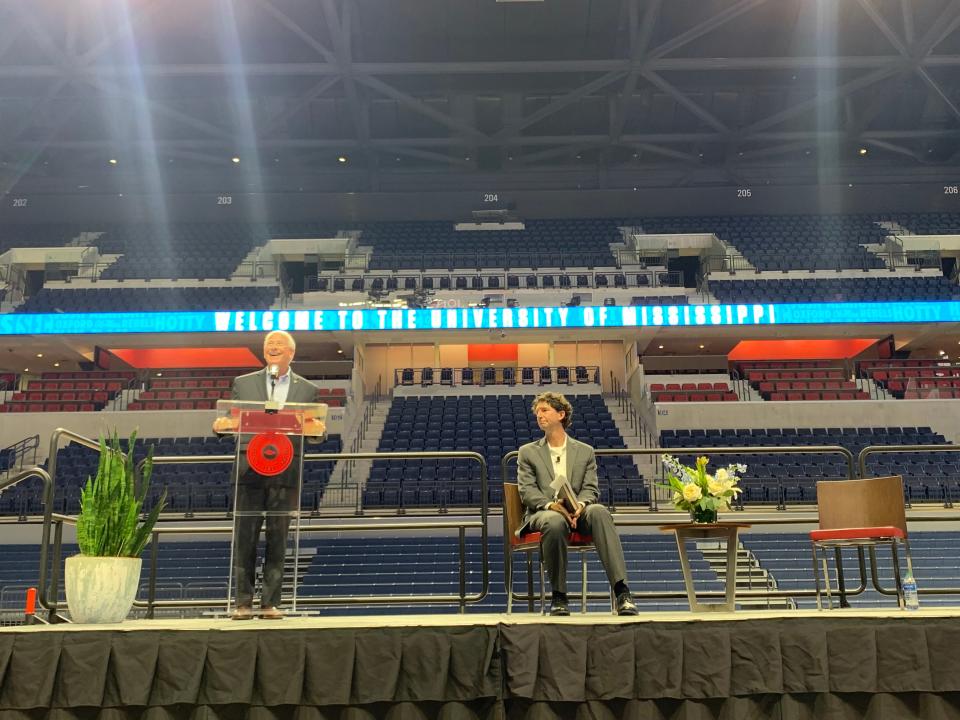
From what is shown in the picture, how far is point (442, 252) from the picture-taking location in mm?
26312

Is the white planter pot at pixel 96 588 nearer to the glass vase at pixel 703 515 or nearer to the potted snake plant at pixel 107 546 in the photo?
the potted snake plant at pixel 107 546

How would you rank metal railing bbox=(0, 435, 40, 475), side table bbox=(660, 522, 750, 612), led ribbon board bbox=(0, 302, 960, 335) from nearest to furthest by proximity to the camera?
side table bbox=(660, 522, 750, 612) → metal railing bbox=(0, 435, 40, 475) → led ribbon board bbox=(0, 302, 960, 335)

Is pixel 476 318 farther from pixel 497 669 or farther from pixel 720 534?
pixel 497 669

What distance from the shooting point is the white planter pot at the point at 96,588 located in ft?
13.6

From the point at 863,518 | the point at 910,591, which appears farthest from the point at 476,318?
the point at 910,591

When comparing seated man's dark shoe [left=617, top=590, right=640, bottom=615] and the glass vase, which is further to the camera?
the glass vase

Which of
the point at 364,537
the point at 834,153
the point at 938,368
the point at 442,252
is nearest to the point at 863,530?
the point at 364,537

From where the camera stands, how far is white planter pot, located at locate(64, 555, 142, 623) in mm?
4145

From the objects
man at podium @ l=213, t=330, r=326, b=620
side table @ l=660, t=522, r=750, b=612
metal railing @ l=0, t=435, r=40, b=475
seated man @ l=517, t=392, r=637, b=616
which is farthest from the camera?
metal railing @ l=0, t=435, r=40, b=475

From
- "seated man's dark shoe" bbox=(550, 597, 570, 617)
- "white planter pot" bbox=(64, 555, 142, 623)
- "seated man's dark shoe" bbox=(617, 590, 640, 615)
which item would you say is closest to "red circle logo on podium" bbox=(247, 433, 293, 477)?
"white planter pot" bbox=(64, 555, 142, 623)

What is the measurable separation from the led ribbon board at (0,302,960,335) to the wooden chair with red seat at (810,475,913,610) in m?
17.2

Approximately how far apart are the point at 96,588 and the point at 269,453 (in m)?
1.01

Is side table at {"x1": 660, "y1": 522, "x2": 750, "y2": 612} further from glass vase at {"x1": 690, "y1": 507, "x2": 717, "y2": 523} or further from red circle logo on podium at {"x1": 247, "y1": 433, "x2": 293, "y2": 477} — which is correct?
red circle logo on podium at {"x1": 247, "y1": 433, "x2": 293, "y2": 477}

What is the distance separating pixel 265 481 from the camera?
4.52 metres
